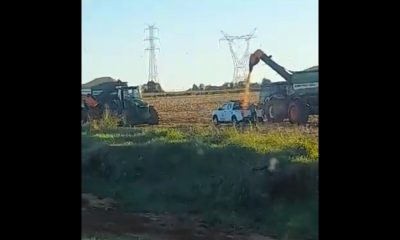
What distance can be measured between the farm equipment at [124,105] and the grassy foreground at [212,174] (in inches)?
1.1

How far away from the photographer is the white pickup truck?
1133mm

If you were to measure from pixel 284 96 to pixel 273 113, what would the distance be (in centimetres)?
5

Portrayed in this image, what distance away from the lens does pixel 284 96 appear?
117 centimetres

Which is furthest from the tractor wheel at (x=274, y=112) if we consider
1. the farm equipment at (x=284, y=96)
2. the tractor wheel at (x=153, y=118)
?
the tractor wheel at (x=153, y=118)

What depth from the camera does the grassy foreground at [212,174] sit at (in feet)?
3.64

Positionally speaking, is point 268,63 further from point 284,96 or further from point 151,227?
point 151,227

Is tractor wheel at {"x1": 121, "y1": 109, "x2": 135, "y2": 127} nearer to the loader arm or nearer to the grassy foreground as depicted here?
the grassy foreground

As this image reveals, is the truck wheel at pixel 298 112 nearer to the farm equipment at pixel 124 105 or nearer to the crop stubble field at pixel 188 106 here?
the crop stubble field at pixel 188 106
